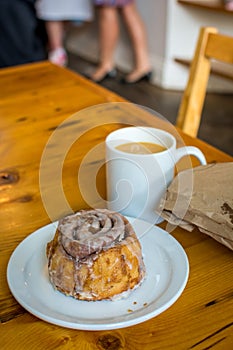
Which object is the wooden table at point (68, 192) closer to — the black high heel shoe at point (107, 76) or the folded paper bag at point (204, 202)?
the folded paper bag at point (204, 202)

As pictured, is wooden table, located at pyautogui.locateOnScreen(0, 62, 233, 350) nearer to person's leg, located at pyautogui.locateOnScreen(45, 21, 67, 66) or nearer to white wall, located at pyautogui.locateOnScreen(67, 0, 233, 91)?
white wall, located at pyautogui.locateOnScreen(67, 0, 233, 91)

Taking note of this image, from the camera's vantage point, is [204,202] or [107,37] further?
[107,37]

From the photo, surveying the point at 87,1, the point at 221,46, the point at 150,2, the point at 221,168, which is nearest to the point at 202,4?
the point at 150,2

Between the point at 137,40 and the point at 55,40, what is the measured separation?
2.13ft

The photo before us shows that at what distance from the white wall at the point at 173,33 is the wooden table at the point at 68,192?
1946mm

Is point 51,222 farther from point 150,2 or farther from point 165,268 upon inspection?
point 150,2

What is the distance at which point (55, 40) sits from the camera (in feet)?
11.3

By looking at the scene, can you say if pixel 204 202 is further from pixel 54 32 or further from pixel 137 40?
pixel 54 32

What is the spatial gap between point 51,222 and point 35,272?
0.41 feet

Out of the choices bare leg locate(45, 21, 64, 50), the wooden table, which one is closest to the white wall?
bare leg locate(45, 21, 64, 50)

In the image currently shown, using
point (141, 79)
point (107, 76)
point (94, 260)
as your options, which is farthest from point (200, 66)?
point (107, 76)

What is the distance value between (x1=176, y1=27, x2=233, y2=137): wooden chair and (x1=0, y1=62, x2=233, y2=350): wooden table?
16 cm

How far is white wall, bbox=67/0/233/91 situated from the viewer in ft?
9.94

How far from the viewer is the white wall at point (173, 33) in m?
3.03
